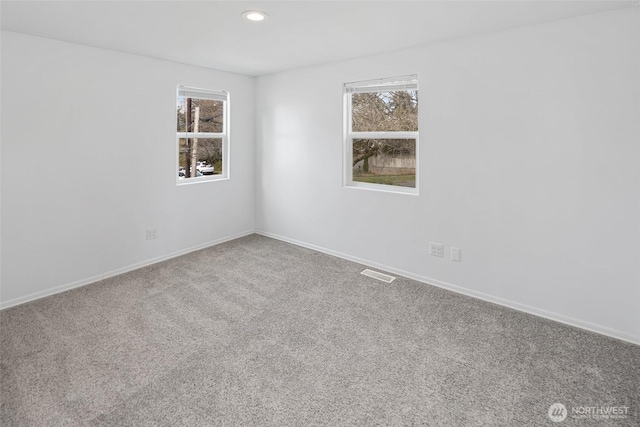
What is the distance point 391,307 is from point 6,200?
129 inches

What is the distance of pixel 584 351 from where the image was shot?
2260 millimetres

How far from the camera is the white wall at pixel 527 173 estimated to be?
234cm

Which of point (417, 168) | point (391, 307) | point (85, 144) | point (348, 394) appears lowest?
point (348, 394)

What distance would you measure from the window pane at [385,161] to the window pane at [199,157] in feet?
6.21

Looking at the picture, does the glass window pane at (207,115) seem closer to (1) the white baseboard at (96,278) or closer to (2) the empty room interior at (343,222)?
(2) the empty room interior at (343,222)

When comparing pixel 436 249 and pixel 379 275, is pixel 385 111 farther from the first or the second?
pixel 379 275

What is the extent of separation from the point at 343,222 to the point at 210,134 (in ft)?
6.73

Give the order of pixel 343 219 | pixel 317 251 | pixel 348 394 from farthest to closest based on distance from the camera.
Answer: pixel 317 251, pixel 343 219, pixel 348 394

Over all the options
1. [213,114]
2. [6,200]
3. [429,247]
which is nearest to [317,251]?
[429,247]

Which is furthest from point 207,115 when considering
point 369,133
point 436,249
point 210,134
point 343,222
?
point 436,249

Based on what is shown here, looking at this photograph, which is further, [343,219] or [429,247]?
[343,219]

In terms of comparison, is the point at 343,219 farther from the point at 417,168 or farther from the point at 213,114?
the point at 213,114

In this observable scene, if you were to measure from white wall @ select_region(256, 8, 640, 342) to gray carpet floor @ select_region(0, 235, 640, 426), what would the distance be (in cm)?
31

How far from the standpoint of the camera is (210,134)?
4.40 meters
